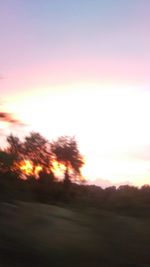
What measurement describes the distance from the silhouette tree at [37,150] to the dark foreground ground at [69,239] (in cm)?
1909

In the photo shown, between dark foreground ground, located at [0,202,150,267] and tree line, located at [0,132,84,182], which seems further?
tree line, located at [0,132,84,182]

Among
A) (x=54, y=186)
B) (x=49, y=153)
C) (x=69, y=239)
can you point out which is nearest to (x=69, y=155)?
(x=49, y=153)

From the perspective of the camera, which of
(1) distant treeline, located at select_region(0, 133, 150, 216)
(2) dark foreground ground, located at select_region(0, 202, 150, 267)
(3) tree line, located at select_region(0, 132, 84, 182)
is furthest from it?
(3) tree line, located at select_region(0, 132, 84, 182)

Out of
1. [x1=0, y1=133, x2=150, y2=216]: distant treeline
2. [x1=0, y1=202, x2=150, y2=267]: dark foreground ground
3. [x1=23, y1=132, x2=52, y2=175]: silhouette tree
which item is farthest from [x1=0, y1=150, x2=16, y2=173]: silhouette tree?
[x1=23, y1=132, x2=52, y2=175]: silhouette tree

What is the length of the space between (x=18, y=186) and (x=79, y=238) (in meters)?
7.32

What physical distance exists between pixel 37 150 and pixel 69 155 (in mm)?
5975

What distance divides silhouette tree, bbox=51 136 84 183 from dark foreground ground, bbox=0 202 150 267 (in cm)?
2611

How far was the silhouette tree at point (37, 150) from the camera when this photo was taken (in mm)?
33519

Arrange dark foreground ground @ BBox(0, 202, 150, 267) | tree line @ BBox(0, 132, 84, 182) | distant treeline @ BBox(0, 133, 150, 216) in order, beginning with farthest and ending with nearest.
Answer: tree line @ BBox(0, 132, 84, 182)
distant treeline @ BBox(0, 133, 150, 216)
dark foreground ground @ BBox(0, 202, 150, 267)

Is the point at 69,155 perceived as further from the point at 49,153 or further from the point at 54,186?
the point at 54,186

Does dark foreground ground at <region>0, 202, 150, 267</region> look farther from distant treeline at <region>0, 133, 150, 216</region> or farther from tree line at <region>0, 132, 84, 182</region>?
Answer: tree line at <region>0, 132, 84, 182</region>

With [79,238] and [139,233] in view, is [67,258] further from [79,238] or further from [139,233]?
[139,233]

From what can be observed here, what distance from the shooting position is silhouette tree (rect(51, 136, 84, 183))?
40.8m

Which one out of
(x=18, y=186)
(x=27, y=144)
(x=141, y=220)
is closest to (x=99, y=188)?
(x=27, y=144)
